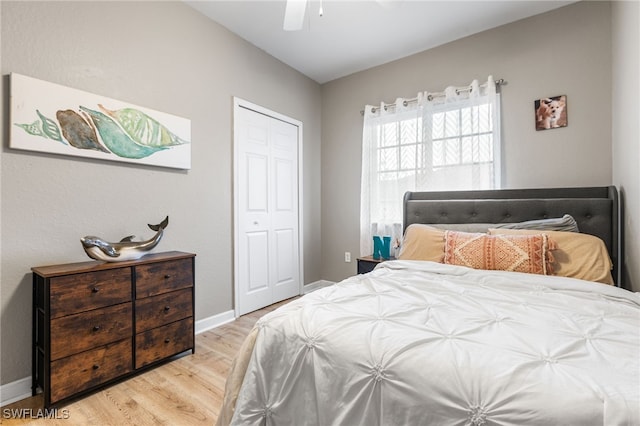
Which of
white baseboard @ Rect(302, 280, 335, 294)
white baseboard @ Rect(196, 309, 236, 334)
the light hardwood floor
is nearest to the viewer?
the light hardwood floor

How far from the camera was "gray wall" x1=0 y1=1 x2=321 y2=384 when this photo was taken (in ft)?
5.64

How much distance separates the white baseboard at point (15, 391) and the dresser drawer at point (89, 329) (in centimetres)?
40

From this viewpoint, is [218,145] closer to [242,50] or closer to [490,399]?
[242,50]

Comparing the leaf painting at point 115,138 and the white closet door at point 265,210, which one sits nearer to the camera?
the leaf painting at point 115,138

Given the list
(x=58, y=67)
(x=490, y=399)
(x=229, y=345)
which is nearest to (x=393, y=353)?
(x=490, y=399)

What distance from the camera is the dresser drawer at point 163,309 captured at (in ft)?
6.42

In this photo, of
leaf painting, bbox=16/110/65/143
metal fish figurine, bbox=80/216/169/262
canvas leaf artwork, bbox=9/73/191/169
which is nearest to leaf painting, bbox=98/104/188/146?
canvas leaf artwork, bbox=9/73/191/169

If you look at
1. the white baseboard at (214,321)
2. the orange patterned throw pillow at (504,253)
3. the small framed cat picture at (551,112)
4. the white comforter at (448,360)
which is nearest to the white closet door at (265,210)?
the white baseboard at (214,321)

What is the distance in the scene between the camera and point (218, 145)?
2.82 metres

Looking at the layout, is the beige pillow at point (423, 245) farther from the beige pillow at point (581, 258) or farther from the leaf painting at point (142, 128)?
the leaf painting at point (142, 128)

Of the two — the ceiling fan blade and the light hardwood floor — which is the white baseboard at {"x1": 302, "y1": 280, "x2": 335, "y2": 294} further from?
the ceiling fan blade

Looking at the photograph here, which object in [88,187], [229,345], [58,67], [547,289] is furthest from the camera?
[229,345]

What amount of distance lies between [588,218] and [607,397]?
2095mm

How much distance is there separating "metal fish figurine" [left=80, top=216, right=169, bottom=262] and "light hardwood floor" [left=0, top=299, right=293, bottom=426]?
785mm
